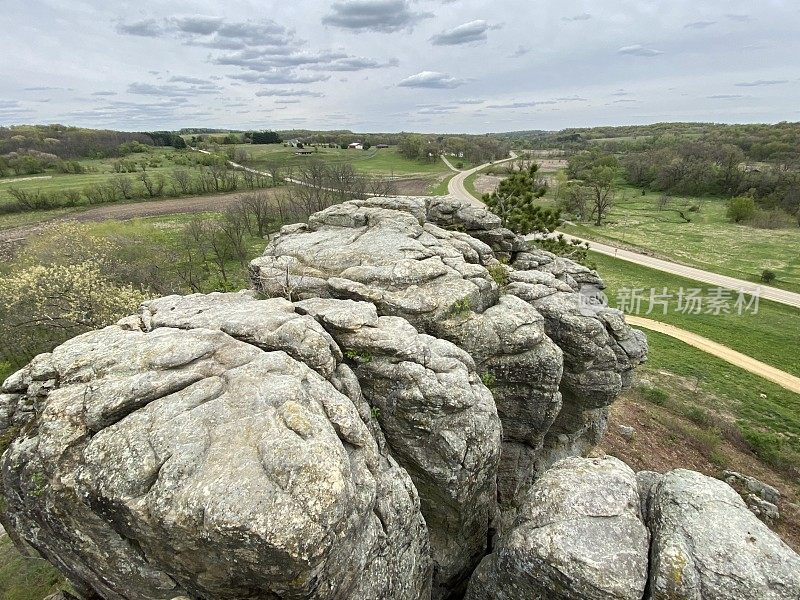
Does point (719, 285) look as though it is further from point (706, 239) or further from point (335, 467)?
point (335, 467)

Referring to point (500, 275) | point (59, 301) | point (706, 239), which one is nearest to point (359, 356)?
point (500, 275)

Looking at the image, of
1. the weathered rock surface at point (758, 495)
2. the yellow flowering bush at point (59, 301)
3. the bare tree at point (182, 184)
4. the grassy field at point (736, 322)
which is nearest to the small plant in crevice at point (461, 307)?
the weathered rock surface at point (758, 495)

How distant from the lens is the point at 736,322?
159ft

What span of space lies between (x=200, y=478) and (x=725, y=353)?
4869 centimetres

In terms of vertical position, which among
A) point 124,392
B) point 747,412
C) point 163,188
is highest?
point 124,392

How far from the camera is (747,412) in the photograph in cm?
3259

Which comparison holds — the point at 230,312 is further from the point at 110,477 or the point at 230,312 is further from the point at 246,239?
the point at 246,239

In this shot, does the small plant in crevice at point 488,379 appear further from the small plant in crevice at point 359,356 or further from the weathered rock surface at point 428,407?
the small plant in crevice at point 359,356

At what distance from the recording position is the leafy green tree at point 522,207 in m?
35.2

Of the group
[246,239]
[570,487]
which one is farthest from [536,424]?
[246,239]

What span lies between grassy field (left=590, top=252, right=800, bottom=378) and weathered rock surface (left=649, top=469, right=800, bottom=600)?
3767 centimetres

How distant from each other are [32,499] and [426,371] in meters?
10.2

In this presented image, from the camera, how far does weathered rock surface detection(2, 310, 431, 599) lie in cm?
839

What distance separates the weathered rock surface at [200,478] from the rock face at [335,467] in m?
0.05
